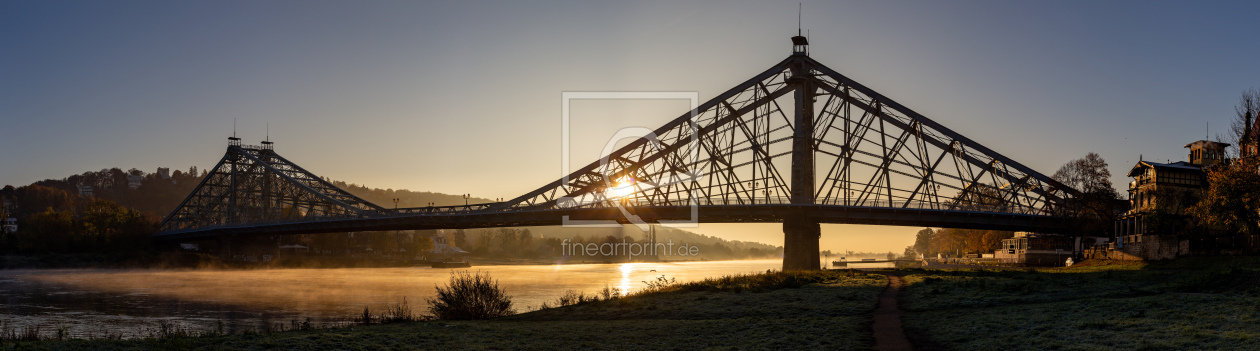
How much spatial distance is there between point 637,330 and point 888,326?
9.47 metres

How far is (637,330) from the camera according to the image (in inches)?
1278

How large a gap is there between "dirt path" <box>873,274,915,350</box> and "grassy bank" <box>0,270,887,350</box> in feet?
1.63

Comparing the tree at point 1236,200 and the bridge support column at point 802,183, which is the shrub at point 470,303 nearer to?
the bridge support column at point 802,183

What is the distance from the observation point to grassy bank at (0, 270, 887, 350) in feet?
84.1

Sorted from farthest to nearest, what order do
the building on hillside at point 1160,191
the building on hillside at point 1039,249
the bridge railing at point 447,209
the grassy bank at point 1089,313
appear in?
1. the bridge railing at point 447,209
2. the building on hillside at point 1039,249
3. the building on hillside at point 1160,191
4. the grassy bank at point 1089,313

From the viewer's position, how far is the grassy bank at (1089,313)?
2519 cm

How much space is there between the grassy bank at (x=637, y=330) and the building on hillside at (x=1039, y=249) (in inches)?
2428

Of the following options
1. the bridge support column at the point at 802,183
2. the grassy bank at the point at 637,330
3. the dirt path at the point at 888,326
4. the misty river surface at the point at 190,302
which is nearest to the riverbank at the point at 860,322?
the grassy bank at the point at 637,330

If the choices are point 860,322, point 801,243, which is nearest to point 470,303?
point 860,322

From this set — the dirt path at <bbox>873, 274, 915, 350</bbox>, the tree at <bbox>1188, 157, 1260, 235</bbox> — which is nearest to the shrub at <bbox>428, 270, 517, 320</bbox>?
the dirt path at <bbox>873, 274, 915, 350</bbox>

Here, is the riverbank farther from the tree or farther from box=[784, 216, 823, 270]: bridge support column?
box=[784, 216, 823, 270]: bridge support column

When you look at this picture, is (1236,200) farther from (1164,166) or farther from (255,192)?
(255,192)

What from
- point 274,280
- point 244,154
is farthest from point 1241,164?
point 244,154

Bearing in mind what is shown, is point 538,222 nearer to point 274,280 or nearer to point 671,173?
point 671,173
